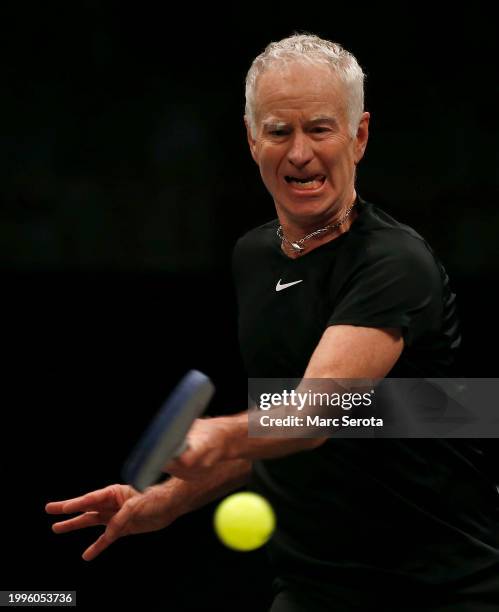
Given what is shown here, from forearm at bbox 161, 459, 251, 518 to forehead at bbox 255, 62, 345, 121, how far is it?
0.77 metres

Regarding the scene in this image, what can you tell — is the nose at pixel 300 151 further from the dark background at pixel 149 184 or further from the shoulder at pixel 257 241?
the dark background at pixel 149 184

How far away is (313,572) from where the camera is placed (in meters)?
2.24

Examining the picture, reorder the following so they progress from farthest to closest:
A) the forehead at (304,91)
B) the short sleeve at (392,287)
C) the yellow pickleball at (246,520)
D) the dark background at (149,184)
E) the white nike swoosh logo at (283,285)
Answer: the dark background at (149,184) < the yellow pickleball at (246,520) < the white nike swoosh logo at (283,285) < the forehead at (304,91) < the short sleeve at (392,287)

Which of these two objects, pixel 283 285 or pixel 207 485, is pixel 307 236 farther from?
pixel 207 485

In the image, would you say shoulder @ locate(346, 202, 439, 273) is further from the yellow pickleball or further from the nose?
the yellow pickleball

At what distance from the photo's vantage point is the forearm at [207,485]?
243cm

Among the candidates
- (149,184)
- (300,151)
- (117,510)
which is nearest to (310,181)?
(300,151)

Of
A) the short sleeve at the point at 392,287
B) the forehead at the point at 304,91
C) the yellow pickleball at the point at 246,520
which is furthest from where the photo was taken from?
the yellow pickleball at the point at 246,520

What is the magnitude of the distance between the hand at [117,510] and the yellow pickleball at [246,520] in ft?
0.56

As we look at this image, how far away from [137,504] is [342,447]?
0.50 m

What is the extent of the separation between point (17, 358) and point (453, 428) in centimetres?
236

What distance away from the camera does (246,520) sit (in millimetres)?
2521

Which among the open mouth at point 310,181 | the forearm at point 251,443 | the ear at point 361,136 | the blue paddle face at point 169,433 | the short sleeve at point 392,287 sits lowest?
the forearm at point 251,443

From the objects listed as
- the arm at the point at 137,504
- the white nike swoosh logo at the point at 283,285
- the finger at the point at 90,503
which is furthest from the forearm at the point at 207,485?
the white nike swoosh logo at the point at 283,285
